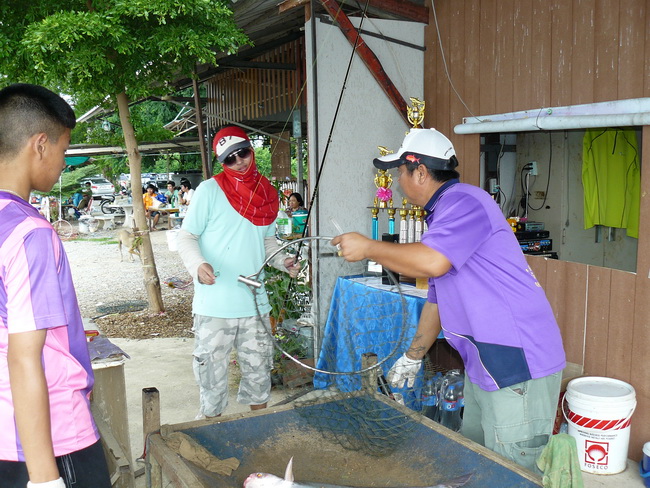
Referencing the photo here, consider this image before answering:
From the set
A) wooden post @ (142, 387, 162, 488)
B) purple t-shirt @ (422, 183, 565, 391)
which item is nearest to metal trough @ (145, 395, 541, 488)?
wooden post @ (142, 387, 162, 488)

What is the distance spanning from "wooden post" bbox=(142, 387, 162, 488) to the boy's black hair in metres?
0.99

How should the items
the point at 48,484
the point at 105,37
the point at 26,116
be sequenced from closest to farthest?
the point at 48,484
the point at 26,116
the point at 105,37

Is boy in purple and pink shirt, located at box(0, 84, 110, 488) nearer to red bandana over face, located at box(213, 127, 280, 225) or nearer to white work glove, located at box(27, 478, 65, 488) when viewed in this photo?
white work glove, located at box(27, 478, 65, 488)

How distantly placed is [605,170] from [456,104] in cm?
149

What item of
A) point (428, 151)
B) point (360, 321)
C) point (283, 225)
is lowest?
point (360, 321)

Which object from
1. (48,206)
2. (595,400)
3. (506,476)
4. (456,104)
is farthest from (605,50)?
(48,206)

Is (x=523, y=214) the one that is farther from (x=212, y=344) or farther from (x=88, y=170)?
(x=88, y=170)

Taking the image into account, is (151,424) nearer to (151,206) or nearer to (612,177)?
(612,177)

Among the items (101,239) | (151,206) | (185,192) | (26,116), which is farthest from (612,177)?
(185,192)

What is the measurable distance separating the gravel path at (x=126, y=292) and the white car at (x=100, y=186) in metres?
11.7

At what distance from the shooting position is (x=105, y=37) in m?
5.52

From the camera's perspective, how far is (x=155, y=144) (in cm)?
1551

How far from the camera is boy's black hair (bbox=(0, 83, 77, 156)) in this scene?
169cm

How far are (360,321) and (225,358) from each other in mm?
1268
